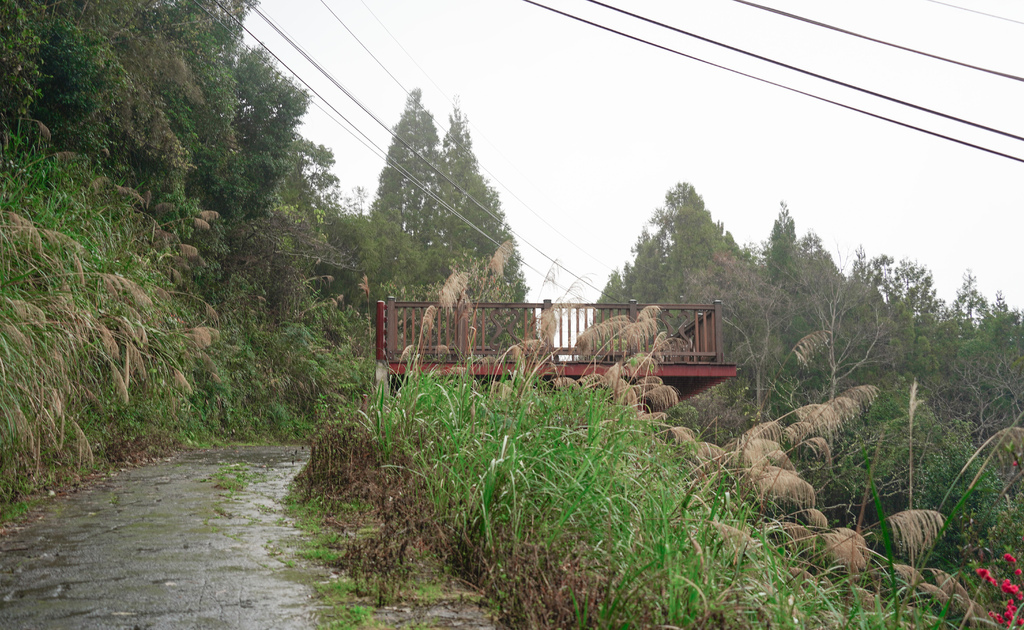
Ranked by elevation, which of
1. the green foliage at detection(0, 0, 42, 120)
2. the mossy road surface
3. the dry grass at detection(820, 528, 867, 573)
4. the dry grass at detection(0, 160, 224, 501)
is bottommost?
the mossy road surface

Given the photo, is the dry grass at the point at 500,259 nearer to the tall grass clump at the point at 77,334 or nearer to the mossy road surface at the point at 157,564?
the mossy road surface at the point at 157,564

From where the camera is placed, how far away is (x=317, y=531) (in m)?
4.34

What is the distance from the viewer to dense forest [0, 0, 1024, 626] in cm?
A: 380

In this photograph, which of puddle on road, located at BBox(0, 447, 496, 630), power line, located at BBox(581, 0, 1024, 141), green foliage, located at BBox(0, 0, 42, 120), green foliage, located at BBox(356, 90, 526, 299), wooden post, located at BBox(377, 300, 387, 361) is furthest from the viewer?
green foliage, located at BBox(356, 90, 526, 299)

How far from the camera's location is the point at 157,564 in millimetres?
3404

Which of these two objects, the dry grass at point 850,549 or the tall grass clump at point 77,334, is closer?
the dry grass at point 850,549

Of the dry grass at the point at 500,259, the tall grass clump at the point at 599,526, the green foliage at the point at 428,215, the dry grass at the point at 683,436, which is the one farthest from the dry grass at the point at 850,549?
the green foliage at the point at 428,215

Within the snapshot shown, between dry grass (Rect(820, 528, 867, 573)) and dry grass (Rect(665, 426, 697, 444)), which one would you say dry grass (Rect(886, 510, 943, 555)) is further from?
dry grass (Rect(665, 426, 697, 444))

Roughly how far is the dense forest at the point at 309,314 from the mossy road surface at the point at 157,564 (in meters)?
0.57

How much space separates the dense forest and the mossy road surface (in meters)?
0.57

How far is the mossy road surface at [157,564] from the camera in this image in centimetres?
266

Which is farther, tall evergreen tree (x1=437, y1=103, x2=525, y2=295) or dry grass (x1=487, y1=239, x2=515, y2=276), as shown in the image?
tall evergreen tree (x1=437, y1=103, x2=525, y2=295)

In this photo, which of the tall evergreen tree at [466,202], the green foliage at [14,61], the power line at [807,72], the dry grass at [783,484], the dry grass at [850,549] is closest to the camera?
the dry grass at [850,549]

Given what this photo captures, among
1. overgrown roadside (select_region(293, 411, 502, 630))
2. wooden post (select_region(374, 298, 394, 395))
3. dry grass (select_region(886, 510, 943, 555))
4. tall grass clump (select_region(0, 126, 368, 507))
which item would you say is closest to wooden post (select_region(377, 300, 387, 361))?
wooden post (select_region(374, 298, 394, 395))
